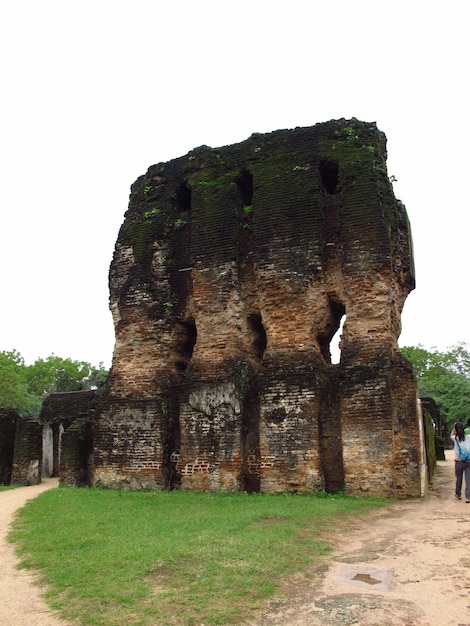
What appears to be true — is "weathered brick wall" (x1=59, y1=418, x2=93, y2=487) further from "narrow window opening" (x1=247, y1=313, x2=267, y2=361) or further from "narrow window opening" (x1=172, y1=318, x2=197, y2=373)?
"narrow window opening" (x1=247, y1=313, x2=267, y2=361)

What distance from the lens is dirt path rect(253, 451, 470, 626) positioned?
425cm

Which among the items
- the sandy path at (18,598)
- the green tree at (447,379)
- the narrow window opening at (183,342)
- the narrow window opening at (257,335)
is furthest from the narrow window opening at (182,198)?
the green tree at (447,379)

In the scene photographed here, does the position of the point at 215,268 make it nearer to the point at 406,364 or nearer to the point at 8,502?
the point at 406,364

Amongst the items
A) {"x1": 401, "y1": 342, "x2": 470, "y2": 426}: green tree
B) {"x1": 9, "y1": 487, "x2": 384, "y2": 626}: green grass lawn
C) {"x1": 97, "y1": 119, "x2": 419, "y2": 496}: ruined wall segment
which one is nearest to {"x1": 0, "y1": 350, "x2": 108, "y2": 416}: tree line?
{"x1": 401, "y1": 342, "x2": 470, "y2": 426}: green tree

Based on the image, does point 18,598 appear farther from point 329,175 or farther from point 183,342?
A: point 329,175

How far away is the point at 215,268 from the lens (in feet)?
41.9

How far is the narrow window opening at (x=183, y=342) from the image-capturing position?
43.8 feet

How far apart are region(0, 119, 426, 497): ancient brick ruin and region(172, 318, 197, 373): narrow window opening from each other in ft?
0.12

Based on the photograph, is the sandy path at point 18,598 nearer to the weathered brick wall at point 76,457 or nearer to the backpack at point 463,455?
the weathered brick wall at point 76,457

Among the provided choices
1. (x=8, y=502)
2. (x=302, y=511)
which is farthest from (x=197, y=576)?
(x=8, y=502)

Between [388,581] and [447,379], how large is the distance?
34799mm

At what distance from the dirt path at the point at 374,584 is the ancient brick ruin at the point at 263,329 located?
2.95 m

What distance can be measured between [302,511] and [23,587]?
4473mm

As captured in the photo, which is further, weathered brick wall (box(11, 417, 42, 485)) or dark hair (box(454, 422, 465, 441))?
weathered brick wall (box(11, 417, 42, 485))
